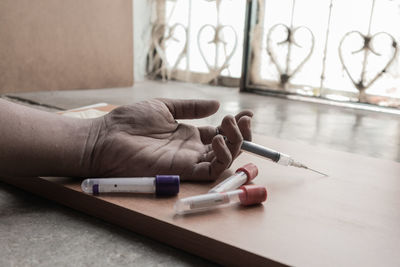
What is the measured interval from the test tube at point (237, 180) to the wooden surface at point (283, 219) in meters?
0.03

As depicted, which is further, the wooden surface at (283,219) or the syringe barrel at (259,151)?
the syringe barrel at (259,151)

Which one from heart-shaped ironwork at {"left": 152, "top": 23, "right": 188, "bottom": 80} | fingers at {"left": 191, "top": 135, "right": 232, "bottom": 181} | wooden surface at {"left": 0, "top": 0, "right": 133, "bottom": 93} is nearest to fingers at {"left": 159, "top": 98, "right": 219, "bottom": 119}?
fingers at {"left": 191, "top": 135, "right": 232, "bottom": 181}

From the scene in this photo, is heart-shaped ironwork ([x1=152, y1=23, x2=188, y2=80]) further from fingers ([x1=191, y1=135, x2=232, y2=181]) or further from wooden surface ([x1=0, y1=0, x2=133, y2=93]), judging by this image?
fingers ([x1=191, y1=135, x2=232, y2=181])

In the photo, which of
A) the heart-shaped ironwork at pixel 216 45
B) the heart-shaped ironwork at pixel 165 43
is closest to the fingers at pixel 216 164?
the heart-shaped ironwork at pixel 216 45

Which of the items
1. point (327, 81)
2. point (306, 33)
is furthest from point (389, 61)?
point (306, 33)

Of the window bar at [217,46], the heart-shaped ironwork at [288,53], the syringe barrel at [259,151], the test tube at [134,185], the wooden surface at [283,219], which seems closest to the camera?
the wooden surface at [283,219]

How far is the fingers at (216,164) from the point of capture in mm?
603

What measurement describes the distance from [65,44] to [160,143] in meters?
1.47

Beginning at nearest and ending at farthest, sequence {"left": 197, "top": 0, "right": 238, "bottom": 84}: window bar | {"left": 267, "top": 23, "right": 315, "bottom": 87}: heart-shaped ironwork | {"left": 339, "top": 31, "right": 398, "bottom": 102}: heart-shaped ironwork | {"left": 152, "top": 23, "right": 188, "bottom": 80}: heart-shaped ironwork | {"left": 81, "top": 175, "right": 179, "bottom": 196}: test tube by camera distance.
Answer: {"left": 81, "top": 175, "right": 179, "bottom": 196}: test tube
{"left": 339, "top": 31, "right": 398, "bottom": 102}: heart-shaped ironwork
{"left": 267, "top": 23, "right": 315, "bottom": 87}: heart-shaped ironwork
{"left": 197, "top": 0, "right": 238, "bottom": 84}: window bar
{"left": 152, "top": 23, "right": 188, "bottom": 80}: heart-shaped ironwork

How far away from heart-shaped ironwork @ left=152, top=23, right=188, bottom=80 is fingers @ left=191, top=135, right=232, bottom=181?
1923mm

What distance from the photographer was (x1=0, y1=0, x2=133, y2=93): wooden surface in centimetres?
172

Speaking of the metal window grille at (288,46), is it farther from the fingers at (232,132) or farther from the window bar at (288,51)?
the fingers at (232,132)

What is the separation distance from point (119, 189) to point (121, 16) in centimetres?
180

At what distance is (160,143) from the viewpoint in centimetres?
69
